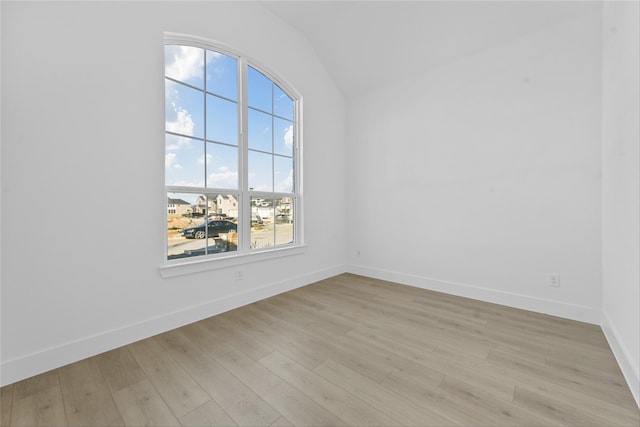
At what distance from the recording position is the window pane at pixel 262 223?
3029mm

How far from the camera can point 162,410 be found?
4.42 ft

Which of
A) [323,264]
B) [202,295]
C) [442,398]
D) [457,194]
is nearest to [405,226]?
[457,194]

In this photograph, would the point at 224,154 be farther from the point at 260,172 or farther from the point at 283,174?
the point at 283,174

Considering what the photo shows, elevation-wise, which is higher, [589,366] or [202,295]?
[202,295]

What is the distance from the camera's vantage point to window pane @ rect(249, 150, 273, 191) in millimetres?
3002

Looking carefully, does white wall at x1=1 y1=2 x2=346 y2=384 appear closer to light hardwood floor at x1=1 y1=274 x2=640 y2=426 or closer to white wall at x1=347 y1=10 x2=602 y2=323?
light hardwood floor at x1=1 y1=274 x2=640 y2=426

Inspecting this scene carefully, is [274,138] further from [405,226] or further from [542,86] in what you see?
[542,86]

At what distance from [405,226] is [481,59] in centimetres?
213

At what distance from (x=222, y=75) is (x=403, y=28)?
2.15 m

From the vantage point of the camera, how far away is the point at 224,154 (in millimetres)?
2742

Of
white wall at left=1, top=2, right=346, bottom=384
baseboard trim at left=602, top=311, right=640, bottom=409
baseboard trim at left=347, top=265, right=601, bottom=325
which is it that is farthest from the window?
baseboard trim at left=602, top=311, right=640, bottom=409

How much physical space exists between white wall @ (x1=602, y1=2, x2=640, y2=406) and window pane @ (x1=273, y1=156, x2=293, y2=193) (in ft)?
9.80

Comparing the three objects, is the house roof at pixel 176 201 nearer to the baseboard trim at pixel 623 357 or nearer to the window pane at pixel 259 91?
the window pane at pixel 259 91

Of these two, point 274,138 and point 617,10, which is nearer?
point 617,10
